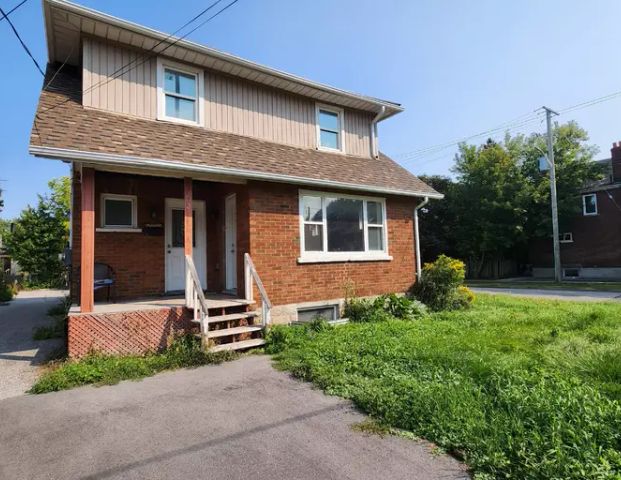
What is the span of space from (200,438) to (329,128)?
29.3 feet

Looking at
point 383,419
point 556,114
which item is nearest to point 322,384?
point 383,419

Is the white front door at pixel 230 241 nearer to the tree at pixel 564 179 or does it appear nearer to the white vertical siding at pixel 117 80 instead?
the white vertical siding at pixel 117 80

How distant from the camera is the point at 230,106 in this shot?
9062mm

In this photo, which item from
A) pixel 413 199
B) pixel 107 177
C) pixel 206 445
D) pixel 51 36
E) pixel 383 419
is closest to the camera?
pixel 206 445

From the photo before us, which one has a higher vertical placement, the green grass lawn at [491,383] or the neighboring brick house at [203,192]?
the neighboring brick house at [203,192]

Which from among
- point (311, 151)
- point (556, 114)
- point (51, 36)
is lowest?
point (311, 151)

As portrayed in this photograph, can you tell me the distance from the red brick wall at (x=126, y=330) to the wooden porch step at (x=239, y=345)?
80 cm

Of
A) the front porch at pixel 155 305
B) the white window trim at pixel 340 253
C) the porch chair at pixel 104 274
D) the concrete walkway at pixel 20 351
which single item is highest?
the white window trim at pixel 340 253

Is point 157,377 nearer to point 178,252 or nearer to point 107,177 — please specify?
point 178,252

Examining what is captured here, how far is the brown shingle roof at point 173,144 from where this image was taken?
6242 millimetres

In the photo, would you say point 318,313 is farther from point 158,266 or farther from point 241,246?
point 158,266

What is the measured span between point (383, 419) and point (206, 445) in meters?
1.66

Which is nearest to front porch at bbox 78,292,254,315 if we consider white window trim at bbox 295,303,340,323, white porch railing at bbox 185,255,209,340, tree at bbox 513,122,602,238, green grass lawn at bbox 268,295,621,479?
white porch railing at bbox 185,255,209,340

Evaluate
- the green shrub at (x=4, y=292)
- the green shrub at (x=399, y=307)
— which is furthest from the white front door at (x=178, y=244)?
the green shrub at (x=4, y=292)
